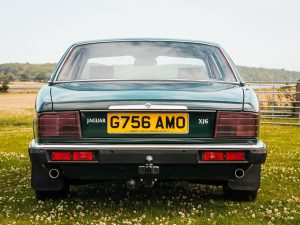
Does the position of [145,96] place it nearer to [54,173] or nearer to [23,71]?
[54,173]

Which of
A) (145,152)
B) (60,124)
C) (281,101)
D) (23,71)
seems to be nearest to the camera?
(145,152)

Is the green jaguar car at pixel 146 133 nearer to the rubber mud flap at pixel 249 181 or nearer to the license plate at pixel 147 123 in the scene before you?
the license plate at pixel 147 123

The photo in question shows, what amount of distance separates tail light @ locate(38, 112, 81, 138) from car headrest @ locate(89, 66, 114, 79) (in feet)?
2.73

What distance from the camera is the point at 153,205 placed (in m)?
4.73

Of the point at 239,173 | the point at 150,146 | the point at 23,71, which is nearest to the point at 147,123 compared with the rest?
the point at 150,146

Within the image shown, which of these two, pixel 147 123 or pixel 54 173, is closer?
pixel 147 123

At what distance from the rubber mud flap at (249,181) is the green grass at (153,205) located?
194mm

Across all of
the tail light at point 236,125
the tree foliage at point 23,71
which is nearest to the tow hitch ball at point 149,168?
the tail light at point 236,125

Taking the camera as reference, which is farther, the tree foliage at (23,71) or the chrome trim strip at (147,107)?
the tree foliage at (23,71)

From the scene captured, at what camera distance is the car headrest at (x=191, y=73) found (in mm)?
4730

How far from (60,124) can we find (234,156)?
1.38 m

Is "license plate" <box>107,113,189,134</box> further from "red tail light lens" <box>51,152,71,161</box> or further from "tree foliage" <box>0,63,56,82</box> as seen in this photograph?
"tree foliage" <box>0,63,56,82</box>

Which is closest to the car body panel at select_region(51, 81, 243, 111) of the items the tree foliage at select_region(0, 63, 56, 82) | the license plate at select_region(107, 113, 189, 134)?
the license plate at select_region(107, 113, 189, 134)

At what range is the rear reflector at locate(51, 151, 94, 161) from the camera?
3.99 metres
